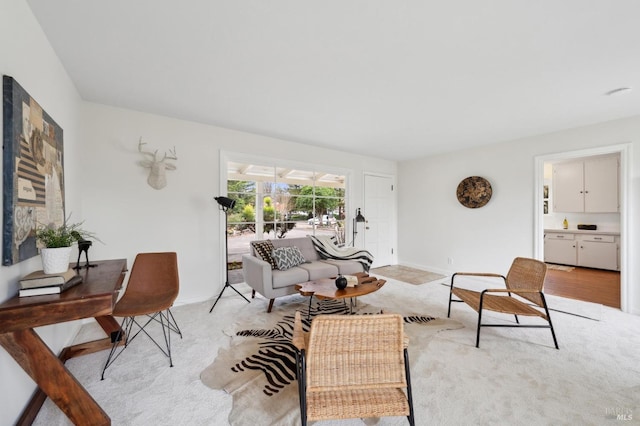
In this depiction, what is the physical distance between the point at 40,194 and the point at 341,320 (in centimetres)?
205

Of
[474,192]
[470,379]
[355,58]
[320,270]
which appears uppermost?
A: [355,58]

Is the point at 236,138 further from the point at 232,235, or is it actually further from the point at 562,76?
the point at 562,76

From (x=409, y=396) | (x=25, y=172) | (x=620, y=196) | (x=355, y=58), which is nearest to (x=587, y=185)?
(x=620, y=196)

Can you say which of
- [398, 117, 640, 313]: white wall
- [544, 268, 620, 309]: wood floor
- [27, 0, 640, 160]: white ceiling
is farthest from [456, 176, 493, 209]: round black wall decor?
[544, 268, 620, 309]: wood floor

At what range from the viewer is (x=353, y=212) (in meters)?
5.41

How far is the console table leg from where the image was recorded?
1265 millimetres

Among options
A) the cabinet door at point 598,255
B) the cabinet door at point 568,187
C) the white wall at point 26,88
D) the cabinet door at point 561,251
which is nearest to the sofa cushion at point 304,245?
the white wall at point 26,88

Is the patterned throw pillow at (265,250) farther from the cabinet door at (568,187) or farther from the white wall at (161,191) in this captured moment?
the cabinet door at (568,187)

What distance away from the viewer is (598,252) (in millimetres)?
5461

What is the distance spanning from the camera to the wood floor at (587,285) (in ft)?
12.5

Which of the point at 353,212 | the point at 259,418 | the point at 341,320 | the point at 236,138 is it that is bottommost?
the point at 259,418

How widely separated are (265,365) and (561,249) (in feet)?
22.9

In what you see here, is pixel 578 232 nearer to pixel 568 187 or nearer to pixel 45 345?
pixel 568 187

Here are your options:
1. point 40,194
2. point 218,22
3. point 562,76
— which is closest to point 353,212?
point 562,76
